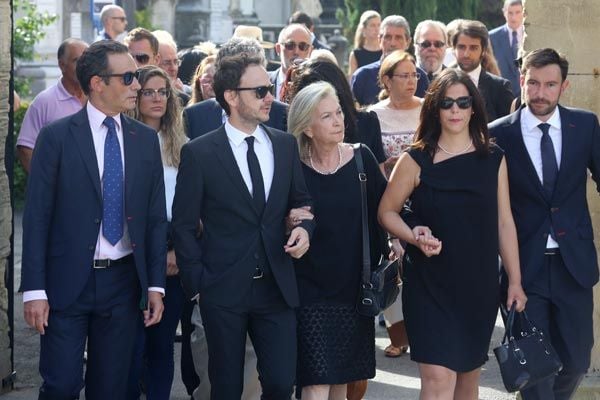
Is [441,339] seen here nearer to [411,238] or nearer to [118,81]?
[411,238]

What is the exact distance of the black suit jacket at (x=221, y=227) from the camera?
246 inches

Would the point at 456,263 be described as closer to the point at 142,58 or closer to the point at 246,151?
the point at 246,151

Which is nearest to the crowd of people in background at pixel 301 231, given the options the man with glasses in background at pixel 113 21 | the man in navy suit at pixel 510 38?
the man with glasses in background at pixel 113 21

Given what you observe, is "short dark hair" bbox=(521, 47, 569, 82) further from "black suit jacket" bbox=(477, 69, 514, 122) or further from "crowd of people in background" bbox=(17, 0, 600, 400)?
"black suit jacket" bbox=(477, 69, 514, 122)

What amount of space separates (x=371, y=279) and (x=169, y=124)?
70.6 inches

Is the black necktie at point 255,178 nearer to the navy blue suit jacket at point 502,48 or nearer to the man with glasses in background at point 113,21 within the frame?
the man with glasses in background at point 113,21

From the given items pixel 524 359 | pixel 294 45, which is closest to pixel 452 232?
pixel 524 359

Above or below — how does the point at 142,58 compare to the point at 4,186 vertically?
above

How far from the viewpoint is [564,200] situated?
6.71 metres

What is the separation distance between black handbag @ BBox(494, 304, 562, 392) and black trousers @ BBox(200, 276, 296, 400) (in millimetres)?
1015

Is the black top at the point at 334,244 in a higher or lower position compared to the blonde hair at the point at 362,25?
lower

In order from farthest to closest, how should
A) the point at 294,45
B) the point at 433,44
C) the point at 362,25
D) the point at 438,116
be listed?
1. the point at 362,25
2. the point at 433,44
3. the point at 294,45
4. the point at 438,116

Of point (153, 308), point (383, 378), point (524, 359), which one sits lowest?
point (383, 378)

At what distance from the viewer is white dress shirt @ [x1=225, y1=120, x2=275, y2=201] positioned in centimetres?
635
